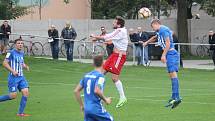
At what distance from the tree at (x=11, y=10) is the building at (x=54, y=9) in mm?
1610

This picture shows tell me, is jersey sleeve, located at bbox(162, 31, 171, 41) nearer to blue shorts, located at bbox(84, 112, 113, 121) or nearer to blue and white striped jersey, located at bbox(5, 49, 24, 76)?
blue and white striped jersey, located at bbox(5, 49, 24, 76)

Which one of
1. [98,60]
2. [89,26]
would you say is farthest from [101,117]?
[89,26]

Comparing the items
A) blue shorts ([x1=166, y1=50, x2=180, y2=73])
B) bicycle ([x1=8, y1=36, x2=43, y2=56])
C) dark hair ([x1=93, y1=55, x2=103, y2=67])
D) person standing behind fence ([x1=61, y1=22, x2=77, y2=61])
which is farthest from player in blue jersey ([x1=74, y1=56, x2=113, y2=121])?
bicycle ([x1=8, y1=36, x2=43, y2=56])

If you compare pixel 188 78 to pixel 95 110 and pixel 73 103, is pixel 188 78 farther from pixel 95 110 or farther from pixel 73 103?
pixel 95 110

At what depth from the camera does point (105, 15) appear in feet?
186

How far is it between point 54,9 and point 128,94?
1206 inches

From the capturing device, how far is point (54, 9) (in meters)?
50.9

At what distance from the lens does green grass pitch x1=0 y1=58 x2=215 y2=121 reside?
15.9 meters

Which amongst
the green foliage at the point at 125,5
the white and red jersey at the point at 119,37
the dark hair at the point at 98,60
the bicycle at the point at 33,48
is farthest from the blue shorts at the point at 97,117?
the green foliage at the point at 125,5

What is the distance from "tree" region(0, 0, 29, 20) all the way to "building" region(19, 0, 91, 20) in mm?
1610

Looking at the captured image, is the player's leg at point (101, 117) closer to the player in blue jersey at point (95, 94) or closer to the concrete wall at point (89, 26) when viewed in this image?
the player in blue jersey at point (95, 94)

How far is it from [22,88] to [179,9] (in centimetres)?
3008

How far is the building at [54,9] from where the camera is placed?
50625 mm

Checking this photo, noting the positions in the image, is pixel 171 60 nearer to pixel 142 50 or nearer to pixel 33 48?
pixel 142 50
